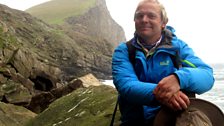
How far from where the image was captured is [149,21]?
4.65 metres

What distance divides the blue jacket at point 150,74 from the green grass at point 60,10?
139m

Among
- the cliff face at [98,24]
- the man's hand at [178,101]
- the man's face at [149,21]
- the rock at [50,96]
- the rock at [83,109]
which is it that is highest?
the man's face at [149,21]

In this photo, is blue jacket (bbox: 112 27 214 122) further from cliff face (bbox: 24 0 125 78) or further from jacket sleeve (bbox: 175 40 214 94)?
cliff face (bbox: 24 0 125 78)

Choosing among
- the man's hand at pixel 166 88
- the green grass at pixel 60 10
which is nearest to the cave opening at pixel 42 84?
the man's hand at pixel 166 88

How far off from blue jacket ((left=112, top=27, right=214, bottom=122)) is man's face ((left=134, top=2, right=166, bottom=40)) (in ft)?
0.49

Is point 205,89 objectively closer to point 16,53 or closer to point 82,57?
point 16,53

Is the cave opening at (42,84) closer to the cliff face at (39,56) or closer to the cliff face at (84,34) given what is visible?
the cliff face at (39,56)

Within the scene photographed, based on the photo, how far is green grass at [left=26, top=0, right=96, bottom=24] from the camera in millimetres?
154250

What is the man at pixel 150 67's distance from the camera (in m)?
4.33

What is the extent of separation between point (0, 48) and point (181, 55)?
3200cm

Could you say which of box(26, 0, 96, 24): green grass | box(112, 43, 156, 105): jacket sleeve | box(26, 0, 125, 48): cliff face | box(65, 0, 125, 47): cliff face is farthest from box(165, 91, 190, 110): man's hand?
box(26, 0, 96, 24): green grass

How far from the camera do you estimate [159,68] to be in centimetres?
457

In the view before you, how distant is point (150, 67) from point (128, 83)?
327 millimetres

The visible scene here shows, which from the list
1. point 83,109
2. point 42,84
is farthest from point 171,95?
point 42,84
